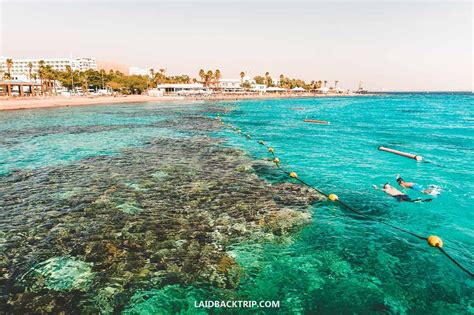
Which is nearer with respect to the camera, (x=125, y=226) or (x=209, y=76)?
(x=125, y=226)

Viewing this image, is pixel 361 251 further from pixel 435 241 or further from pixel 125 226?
pixel 125 226

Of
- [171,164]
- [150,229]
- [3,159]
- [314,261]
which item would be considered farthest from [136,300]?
[3,159]

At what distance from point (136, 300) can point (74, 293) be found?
1.54 m

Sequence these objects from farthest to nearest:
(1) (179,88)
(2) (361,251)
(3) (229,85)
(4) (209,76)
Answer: (3) (229,85)
(4) (209,76)
(1) (179,88)
(2) (361,251)

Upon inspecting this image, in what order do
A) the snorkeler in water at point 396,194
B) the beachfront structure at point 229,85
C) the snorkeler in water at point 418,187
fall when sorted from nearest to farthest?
the snorkeler in water at point 396,194
the snorkeler in water at point 418,187
the beachfront structure at point 229,85

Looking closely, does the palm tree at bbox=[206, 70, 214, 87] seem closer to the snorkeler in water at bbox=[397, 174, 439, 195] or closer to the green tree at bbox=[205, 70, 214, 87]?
the green tree at bbox=[205, 70, 214, 87]

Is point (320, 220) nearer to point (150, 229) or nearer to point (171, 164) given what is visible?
point (150, 229)

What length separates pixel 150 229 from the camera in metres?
10.1

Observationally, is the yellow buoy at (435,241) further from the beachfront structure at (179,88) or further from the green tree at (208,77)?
the green tree at (208,77)

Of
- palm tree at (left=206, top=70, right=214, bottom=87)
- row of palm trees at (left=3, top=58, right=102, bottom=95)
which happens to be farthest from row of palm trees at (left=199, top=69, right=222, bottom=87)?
row of palm trees at (left=3, top=58, right=102, bottom=95)

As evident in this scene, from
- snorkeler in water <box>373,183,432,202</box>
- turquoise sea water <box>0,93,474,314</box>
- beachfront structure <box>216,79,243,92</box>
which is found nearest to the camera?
turquoise sea water <box>0,93,474,314</box>
